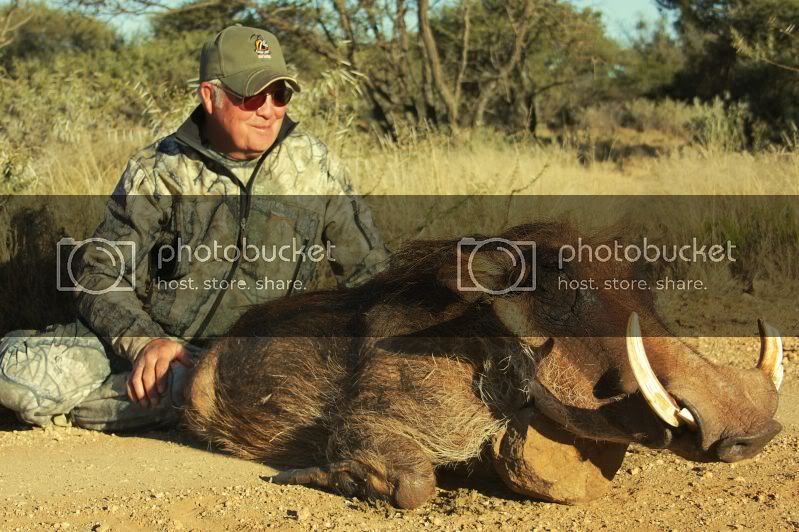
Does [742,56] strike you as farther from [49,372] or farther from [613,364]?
[613,364]

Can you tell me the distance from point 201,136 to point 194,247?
0.50 m

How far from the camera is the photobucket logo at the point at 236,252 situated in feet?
13.0

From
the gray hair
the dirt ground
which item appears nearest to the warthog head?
the dirt ground

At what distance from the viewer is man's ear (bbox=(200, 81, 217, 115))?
155 inches

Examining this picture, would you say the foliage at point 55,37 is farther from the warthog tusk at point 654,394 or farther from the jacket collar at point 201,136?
the warthog tusk at point 654,394

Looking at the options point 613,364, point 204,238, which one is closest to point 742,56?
point 204,238

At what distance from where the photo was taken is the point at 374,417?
9.56 ft

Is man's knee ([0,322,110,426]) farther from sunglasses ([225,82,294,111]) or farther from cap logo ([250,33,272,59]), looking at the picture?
cap logo ([250,33,272,59])

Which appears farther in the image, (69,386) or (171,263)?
(171,263)

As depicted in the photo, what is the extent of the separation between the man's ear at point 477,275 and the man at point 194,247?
117 cm

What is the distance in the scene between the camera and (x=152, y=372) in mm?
3500

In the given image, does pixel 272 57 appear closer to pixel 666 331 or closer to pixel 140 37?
pixel 666 331

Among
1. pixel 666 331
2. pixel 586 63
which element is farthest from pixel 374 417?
pixel 586 63

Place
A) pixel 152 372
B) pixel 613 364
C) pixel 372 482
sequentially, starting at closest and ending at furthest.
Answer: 1. pixel 613 364
2. pixel 372 482
3. pixel 152 372
